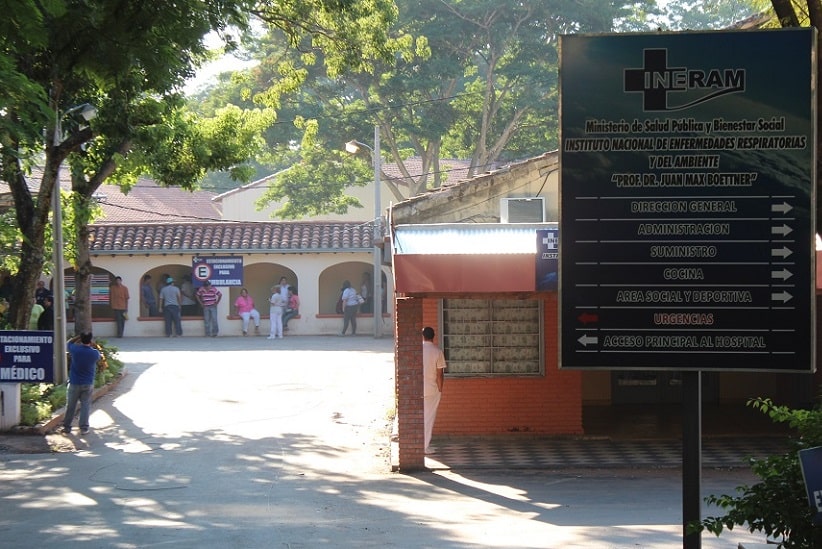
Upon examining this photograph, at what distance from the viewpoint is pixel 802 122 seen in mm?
5219

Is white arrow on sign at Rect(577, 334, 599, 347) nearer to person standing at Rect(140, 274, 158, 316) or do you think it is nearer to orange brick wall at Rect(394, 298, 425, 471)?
orange brick wall at Rect(394, 298, 425, 471)

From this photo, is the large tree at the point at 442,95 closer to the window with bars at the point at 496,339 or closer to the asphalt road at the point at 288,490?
the asphalt road at the point at 288,490

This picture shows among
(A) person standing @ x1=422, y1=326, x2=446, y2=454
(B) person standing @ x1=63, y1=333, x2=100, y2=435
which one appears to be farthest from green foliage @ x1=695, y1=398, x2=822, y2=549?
(B) person standing @ x1=63, y1=333, x2=100, y2=435

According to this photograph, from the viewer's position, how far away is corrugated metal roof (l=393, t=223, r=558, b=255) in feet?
42.6

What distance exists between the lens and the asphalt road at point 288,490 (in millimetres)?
9766

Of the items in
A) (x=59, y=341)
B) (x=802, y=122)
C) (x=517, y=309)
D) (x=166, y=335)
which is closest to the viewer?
(x=802, y=122)

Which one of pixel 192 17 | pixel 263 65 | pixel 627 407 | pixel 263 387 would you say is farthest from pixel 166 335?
pixel 192 17

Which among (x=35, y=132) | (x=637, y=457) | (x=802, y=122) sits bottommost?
(x=637, y=457)

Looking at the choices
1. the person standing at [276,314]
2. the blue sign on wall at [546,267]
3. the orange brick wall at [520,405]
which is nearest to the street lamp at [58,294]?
the orange brick wall at [520,405]

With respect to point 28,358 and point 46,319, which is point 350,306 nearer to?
point 46,319

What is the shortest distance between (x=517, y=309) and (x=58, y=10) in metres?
8.80

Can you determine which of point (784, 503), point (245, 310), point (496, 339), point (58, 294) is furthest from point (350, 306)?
point (784, 503)

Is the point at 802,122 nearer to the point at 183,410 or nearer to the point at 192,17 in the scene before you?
the point at 192,17

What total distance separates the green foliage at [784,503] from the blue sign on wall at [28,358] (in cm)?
1201
